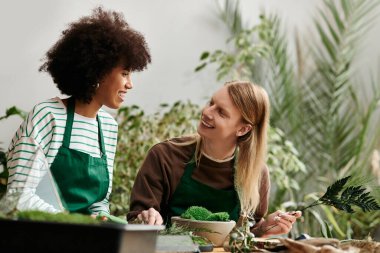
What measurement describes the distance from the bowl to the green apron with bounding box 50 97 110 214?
1.37 ft

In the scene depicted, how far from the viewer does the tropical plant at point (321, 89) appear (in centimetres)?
523

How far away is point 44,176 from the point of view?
1.55 m

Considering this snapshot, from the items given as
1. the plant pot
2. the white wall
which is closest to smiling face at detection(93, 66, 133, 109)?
the plant pot

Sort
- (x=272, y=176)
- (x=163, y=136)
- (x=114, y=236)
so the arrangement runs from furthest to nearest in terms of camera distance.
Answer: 1. (x=272, y=176)
2. (x=163, y=136)
3. (x=114, y=236)

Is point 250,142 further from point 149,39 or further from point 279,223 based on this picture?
point 149,39

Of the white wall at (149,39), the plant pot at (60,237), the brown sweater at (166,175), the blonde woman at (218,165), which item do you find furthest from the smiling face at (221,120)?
the white wall at (149,39)

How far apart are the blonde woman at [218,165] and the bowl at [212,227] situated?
34 centimetres

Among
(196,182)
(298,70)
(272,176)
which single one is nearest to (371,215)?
(272,176)

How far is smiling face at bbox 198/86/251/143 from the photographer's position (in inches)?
101

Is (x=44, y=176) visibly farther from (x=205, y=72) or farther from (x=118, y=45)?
(x=205, y=72)

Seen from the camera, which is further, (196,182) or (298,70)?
(298,70)

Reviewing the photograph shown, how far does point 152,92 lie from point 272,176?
1041 millimetres

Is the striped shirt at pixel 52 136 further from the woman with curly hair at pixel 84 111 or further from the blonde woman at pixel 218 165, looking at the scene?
the blonde woman at pixel 218 165

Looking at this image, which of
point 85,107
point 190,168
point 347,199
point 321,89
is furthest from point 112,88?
point 321,89
